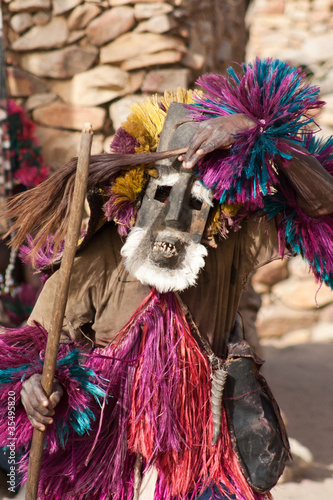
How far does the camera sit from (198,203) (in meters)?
1.57

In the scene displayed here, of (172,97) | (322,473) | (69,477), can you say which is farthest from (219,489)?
(322,473)

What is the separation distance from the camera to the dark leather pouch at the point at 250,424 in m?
1.69

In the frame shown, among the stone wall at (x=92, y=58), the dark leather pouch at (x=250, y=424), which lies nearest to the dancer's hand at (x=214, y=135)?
the dark leather pouch at (x=250, y=424)

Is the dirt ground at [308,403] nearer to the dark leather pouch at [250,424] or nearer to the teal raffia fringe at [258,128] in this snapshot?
the dark leather pouch at [250,424]

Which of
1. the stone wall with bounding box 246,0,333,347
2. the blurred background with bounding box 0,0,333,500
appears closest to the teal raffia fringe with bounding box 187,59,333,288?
the blurred background with bounding box 0,0,333,500

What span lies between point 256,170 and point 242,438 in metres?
0.82

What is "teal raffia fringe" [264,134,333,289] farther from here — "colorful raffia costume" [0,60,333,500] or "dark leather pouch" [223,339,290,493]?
"dark leather pouch" [223,339,290,493]

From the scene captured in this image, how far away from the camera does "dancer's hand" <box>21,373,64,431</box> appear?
1.46 metres

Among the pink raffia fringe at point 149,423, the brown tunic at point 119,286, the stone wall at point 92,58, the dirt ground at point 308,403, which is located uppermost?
the stone wall at point 92,58

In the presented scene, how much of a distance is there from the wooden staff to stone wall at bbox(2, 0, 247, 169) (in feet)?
8.70

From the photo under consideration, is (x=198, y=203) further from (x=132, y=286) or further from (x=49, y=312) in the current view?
(x=49, y=312)

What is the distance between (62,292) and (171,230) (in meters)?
0.35

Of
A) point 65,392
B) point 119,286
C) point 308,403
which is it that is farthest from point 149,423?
point 308,403

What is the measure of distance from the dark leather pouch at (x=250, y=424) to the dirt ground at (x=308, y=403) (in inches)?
57.7
